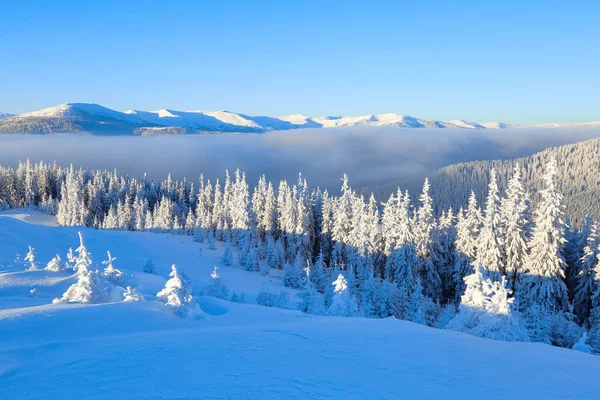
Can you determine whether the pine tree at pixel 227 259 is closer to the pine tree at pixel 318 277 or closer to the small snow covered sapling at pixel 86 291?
the pine tree at pixel 318 277

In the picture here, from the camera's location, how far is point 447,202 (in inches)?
6329

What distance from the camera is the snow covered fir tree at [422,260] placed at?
585 inches

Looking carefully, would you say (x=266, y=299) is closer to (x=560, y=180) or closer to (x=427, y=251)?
(x=427, y=251)

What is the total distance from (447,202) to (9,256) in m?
157

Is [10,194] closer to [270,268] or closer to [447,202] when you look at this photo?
[270,268]

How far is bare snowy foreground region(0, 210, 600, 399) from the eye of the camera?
224 inches

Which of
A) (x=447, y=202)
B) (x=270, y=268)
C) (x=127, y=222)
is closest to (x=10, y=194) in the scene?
(x=127, y=222)

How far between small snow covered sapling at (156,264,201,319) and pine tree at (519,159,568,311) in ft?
93.0

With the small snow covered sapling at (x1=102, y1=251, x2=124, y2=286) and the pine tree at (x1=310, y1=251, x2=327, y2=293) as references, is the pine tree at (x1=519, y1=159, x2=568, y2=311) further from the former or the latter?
the small snow covered sapling at (x1=102, y1=251, x2=124, y2=286)

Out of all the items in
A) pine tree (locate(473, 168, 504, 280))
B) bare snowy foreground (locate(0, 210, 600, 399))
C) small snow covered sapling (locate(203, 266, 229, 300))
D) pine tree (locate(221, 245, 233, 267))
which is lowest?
pine tree (locate(221, 245, 233, 267))

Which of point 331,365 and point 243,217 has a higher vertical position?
point 331,365

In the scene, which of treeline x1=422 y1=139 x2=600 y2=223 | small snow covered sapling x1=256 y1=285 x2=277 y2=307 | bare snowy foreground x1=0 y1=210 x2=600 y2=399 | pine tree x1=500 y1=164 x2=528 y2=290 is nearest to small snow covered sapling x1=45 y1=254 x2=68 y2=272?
bare snowy foreground x1=0 y1=210 x2=600 y2=399

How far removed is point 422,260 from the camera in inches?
1638

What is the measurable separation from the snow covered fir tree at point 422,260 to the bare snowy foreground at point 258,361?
3.60 m
